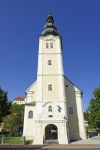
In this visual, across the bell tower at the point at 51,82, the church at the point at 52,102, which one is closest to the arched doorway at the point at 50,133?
the church at the point at 52,102

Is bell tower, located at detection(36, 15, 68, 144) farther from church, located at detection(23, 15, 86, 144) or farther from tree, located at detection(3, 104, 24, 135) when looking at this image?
tree, located at detection(3, 104, 24, 135)

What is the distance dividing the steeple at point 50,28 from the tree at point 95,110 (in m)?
14.8

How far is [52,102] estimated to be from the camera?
3488 centimetres

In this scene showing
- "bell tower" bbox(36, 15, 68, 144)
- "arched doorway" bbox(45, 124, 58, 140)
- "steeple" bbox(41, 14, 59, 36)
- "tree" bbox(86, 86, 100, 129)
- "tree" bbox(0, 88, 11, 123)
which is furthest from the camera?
"steeple" bbox(41, 14, 59, 36)

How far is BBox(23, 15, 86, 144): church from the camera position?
33.1 meters

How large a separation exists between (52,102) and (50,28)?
52.1 feet

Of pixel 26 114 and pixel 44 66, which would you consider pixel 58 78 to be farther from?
pixel 26 114

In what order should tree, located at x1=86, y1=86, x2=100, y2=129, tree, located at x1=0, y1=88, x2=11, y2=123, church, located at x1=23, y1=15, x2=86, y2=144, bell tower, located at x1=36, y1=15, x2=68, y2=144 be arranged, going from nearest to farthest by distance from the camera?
tree, located at x1=0, y1=88, x2=11, y2=123, church, located at x1=23, y1=15, x2=86, y2=144, bell tower, located at x1=36, y1=15, x2=68, y2=144, tree, located at x1=86, y1=86, x2=100, y2=129

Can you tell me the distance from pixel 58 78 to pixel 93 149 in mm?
16279

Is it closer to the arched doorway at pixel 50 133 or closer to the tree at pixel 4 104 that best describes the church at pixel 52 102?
the arched doorway at pixel 50 133

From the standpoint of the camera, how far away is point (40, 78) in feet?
121

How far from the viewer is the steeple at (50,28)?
41406 millimetres

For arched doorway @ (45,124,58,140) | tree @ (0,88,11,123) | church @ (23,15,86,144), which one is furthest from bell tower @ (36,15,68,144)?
tree @ (0,88,11,123)

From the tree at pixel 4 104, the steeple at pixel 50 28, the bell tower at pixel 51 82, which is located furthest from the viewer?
the steeple at pixel 50 28
